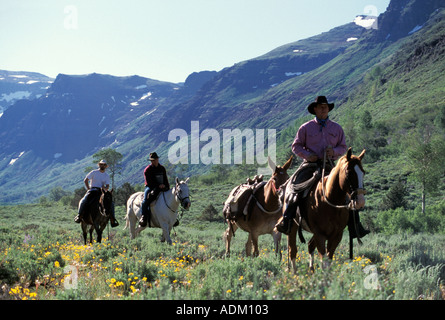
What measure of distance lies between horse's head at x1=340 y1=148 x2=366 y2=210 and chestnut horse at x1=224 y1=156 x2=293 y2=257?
3.01 meters

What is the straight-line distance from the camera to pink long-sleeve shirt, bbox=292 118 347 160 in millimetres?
7254

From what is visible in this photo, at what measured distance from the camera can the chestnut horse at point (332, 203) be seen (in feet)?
19.5

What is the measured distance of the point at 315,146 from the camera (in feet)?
24.1

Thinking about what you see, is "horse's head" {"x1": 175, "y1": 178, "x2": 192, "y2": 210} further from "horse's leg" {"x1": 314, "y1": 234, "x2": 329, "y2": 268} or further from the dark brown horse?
"horse's leg" {"x1": 314, "y1": 234, "x2": 329, "y2": 268}

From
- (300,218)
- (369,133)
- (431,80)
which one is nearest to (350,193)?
(300,218)

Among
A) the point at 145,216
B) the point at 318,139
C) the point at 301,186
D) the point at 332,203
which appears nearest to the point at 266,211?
the point at 301,186

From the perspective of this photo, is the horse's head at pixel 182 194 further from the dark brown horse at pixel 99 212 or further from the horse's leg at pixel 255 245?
the horse's leg at pixel 255 245

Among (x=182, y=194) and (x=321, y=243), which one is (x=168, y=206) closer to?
(x=182, y=194)

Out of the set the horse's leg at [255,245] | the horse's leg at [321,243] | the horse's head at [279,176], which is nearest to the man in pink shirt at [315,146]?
the horse's leg at [321,243]

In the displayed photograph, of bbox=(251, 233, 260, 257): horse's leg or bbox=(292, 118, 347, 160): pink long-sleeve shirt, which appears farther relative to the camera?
bbox=(251, 233, 260, 257): horse's leg

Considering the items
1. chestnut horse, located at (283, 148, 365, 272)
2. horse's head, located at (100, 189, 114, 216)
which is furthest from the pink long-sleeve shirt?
horse's head, located at (100, 189, 114, 216)
